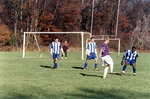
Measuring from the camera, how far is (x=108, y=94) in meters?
8.77

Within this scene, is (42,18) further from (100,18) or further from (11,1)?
(100,18)

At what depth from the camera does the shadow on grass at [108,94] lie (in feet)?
27.5

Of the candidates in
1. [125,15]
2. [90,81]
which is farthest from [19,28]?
[90,81]

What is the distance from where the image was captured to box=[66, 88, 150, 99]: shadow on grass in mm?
8383

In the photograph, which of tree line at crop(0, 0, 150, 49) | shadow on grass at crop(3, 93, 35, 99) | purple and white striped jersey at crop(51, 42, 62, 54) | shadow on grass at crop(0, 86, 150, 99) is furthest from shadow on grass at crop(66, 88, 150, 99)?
tree line at crop(0, 0, 150, 49)

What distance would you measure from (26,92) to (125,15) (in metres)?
57.5

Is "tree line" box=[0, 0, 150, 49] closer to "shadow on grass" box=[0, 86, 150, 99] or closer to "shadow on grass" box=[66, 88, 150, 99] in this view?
"shadow on grass" box=[0, 86, 150, 99]

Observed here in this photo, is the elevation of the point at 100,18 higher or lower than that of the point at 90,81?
higher

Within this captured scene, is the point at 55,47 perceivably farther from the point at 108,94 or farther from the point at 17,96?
the point at 17,96

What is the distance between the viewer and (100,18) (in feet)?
192

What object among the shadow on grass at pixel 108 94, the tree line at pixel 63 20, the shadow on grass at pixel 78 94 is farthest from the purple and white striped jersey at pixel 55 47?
the tree line at pixel 63 20

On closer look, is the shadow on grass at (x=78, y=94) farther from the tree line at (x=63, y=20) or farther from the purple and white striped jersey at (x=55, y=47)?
the tree line at (x=63, y=20)

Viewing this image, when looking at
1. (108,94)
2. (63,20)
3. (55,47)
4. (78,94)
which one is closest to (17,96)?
(78,94)

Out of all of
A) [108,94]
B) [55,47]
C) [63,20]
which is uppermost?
[63,20]
